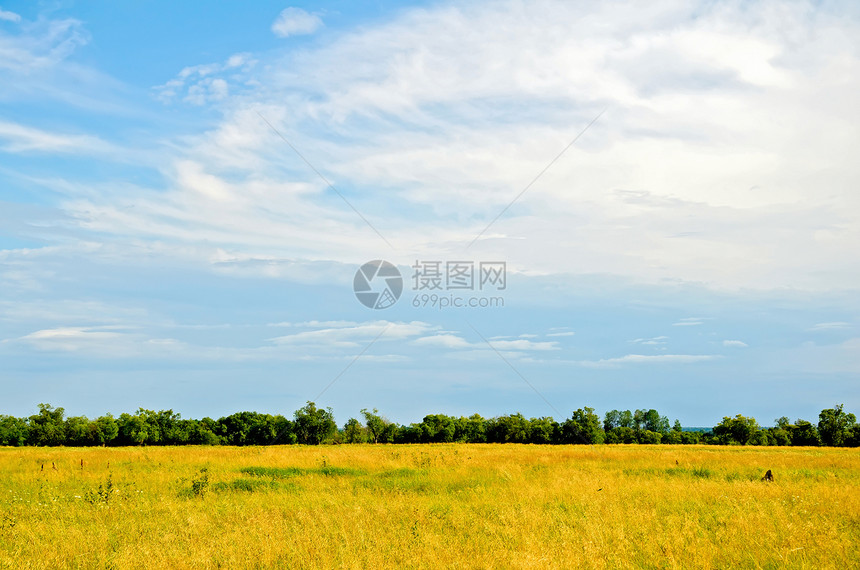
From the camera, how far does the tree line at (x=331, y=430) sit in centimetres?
6425

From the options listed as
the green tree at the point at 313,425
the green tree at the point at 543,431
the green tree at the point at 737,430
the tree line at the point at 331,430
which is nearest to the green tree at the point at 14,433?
the tree line at the point at 331,430

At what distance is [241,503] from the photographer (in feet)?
42.9

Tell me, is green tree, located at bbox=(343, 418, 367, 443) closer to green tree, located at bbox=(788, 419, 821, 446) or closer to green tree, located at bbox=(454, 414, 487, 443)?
green tree, located at bbox=(454, 414, 487, 443)

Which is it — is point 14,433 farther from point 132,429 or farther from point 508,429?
point 508,429

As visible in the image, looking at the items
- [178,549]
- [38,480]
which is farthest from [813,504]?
[38,480]

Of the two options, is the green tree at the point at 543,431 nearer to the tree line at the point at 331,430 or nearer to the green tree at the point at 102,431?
the tree line at the point at 331,430

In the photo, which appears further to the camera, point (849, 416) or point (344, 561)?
point (849, 416)

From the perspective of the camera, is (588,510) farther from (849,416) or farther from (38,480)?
(849,416)

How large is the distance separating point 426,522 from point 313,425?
2376 inches

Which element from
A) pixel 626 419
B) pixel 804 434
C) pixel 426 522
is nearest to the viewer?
pixel 426 522

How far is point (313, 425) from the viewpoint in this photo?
68188 mm

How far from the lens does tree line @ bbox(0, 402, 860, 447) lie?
2530 inches

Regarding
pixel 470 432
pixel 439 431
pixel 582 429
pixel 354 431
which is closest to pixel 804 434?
pixel 582 429

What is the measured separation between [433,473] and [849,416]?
Answer: 66.7 meters
